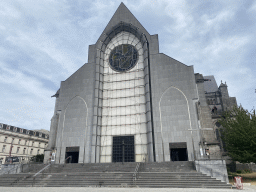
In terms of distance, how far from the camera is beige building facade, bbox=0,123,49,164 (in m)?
50.2

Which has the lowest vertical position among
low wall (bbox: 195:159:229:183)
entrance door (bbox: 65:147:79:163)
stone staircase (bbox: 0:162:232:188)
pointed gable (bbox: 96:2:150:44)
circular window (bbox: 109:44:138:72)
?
stone staircase (bbox: 0:162:232:188)

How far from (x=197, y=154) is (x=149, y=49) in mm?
19718

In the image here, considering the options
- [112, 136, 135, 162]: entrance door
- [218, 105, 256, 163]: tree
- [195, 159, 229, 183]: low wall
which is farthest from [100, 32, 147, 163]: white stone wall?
[218, 105, 256, 163]: tree

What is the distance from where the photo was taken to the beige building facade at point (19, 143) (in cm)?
5025

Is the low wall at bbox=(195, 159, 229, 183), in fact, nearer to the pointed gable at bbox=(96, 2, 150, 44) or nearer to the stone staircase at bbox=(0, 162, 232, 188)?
the stone staircase at bbox=(0, 162, 232, 188)

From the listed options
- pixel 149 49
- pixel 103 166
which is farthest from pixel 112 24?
pixel 103 166

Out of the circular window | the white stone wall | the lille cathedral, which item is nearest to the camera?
the lille cathedral

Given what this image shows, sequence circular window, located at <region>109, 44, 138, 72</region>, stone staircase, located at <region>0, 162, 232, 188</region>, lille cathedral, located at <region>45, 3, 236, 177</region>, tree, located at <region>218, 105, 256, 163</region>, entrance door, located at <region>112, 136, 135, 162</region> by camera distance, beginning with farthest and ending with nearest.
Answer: circular window, located at <region>109, 44, 138, 72</region>, entrance door, located at <region>112, 136, 135, 162</region>, lille cathedral, located at <region>45, 3, 236, 177</region>, tree, located at <region>218, 105, 256, 163</region>, stone staircase, located at <region>0, 162, 232, 188</region>

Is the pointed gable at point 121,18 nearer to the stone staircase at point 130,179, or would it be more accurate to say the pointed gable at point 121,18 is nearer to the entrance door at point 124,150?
the entrance door at point 124,150

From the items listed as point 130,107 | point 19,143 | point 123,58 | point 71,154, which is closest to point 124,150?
point 130,107

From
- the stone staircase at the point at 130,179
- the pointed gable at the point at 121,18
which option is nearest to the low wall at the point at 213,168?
the stone staircase at the point at 130,179

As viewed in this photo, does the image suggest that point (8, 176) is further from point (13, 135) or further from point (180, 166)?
point (13, 135)

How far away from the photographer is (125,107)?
34.4m

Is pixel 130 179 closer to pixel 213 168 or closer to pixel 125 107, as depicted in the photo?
pixel 213 168
